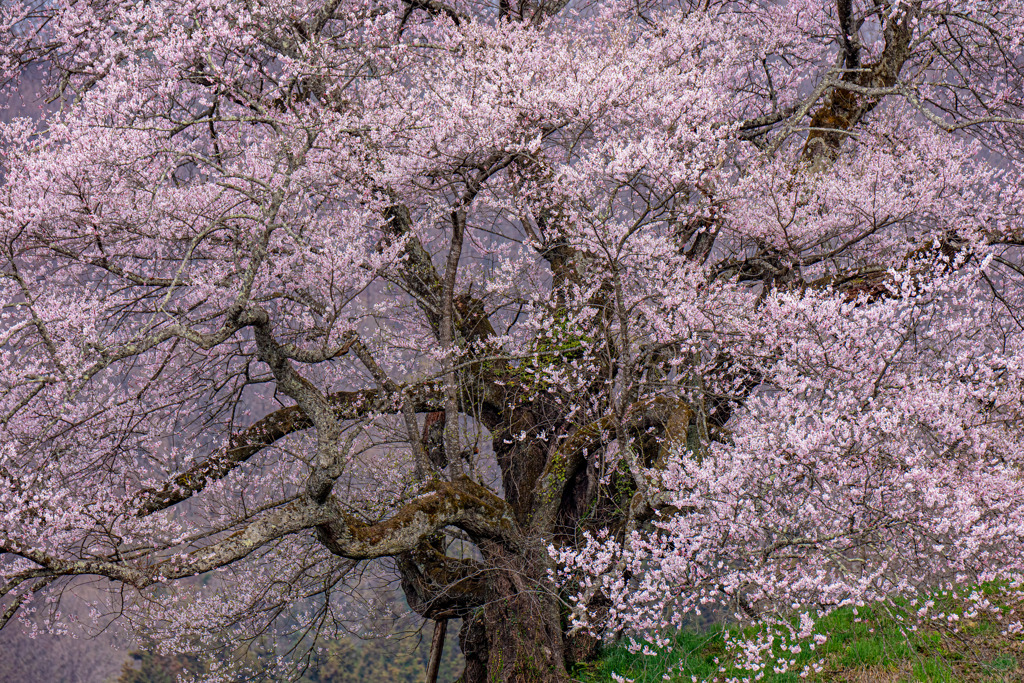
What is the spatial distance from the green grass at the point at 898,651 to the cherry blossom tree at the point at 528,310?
1.19 feet

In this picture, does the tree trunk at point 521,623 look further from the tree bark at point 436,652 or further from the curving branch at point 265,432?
the curving branch at point 265,432

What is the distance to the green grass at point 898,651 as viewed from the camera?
18.4 feet

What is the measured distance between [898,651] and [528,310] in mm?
5235

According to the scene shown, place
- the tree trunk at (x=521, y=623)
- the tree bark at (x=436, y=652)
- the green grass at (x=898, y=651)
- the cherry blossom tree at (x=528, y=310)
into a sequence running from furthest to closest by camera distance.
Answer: the tree bark at (x=436, y=652), the tree trunk at (x=521, y=623), the cherry blossom tree at (x=528, y=310), the green grass at (x=898, y=651)

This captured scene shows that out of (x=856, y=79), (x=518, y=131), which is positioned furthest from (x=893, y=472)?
(x=856, y=79)

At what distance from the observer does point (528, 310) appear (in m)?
9.27

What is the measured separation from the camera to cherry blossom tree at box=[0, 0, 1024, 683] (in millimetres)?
5953

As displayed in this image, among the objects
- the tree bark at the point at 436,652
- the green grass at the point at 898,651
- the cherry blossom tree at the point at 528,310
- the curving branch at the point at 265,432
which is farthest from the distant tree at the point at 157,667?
the green grass at the point at 898,651

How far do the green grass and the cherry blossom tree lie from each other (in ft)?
1.19

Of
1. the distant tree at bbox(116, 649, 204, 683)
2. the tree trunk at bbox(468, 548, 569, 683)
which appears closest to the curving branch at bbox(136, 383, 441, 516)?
the tree trunk at bbox(468, 548, 569, 683)

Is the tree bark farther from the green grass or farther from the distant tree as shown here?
the distant tree

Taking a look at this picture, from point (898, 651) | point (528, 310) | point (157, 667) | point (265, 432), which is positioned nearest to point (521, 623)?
point (898, 651)

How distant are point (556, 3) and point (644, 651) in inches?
306

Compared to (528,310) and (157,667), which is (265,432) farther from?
(157,667)
